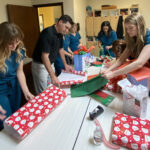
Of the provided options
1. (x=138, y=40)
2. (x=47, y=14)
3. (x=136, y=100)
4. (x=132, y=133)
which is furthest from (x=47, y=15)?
(x=132, y=133)

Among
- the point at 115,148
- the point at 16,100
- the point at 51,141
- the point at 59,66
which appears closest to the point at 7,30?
the point at 16,100

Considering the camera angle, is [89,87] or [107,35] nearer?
[89,87]

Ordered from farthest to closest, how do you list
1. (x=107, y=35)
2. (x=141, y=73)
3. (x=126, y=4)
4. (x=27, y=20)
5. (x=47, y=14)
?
(x=47, y=14), (x=126, y=4), (x=27, y=20), (x=107, y=35), (x=141, y=73)

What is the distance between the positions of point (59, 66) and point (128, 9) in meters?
3.64

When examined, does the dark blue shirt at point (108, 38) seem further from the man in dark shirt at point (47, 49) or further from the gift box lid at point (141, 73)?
the gift box lid at point (141, 73)

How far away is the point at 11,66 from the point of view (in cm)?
124

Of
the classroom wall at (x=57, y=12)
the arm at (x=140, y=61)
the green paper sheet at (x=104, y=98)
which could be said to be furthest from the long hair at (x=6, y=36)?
the classroom wall at (x=57, y=12)

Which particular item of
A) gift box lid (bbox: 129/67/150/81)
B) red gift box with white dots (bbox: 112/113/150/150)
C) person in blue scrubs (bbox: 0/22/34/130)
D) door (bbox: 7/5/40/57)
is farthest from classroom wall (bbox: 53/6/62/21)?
red gift box with white dots (bbox: 112/113/150/150)

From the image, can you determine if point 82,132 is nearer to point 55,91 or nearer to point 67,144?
point 67,144

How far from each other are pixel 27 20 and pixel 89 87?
3088 millimetres

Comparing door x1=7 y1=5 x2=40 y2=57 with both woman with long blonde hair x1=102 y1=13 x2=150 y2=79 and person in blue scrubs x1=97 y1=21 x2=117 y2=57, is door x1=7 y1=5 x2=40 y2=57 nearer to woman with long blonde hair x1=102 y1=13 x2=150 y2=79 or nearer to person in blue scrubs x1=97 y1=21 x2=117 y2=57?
person in blue scrubs x1=97 y1=21 x2=117 y2=57

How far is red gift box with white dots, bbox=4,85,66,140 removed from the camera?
85 centimetres

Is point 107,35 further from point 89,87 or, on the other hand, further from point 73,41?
point 89,87

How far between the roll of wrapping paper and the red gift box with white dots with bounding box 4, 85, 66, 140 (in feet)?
0.53
